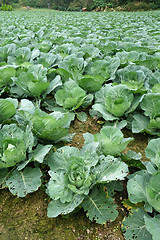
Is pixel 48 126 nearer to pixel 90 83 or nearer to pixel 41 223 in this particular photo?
pixel 41 223

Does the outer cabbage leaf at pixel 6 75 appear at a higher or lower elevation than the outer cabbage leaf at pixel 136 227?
higher

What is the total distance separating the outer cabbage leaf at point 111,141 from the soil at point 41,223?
407 millimetres

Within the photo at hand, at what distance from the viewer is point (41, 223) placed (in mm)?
1476

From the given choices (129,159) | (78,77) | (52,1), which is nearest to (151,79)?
(78,77)

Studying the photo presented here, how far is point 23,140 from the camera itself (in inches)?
70.4

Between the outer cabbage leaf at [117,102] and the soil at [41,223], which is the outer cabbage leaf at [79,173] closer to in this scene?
the soil at [41,223]

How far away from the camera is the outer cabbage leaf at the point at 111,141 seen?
1.70 metres

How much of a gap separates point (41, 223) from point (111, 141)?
2.94 ft

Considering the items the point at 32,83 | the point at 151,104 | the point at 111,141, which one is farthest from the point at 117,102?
the point at 32,83

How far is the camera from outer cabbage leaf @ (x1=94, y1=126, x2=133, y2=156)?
1.70 m

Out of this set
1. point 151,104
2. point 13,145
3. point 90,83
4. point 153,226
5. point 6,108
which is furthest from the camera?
point 90,83

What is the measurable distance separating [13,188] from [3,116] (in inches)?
33.4

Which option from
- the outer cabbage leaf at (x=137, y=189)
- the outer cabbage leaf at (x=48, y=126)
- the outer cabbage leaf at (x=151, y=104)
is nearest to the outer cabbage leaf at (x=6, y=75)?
the outer cabbage leaf at (x=48, y=126)

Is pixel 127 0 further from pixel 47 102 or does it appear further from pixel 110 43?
pixel 47 102
